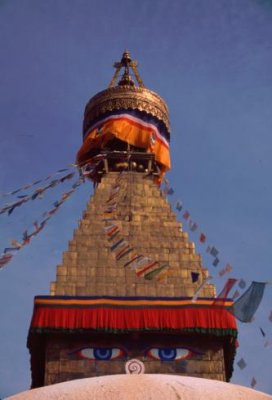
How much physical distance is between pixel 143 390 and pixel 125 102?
15385 millimetres

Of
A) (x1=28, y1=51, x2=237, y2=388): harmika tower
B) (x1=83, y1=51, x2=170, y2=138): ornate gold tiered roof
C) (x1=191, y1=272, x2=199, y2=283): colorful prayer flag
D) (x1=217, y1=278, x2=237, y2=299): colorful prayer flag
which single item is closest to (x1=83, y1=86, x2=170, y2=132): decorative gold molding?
(x1=83, y1=51, x2=170, y2=138): ornate gold tiered roof

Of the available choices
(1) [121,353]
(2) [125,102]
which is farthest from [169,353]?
(2) [125,102]

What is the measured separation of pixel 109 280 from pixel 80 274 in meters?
0.61

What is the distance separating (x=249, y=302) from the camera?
796 centimetres

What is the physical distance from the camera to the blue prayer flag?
7.90 metres

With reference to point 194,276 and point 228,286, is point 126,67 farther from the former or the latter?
point 228,286

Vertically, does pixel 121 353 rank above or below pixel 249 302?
above

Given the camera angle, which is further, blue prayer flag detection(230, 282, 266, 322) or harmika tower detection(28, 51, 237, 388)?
harmika tower detection(28, 51, 237, 388)

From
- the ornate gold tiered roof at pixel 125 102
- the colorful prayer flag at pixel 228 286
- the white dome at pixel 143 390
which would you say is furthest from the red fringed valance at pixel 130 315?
the white dome at pixel 143 390

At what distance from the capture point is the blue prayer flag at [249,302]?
790 centimetres

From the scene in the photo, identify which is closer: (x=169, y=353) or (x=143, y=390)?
(x=143, y=390)

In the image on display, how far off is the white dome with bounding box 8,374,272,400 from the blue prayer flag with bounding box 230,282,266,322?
332 centimetres

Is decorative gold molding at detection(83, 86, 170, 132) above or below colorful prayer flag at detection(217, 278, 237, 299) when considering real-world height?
above

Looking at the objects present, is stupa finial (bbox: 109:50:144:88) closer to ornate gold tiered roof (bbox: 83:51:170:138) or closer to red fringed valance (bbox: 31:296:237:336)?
ornate gold tiered roof (bbox: 83:51:170:138)
